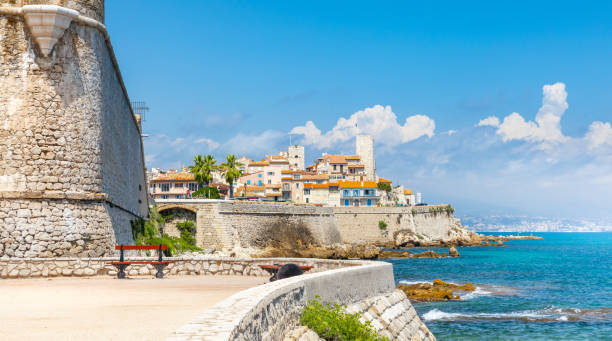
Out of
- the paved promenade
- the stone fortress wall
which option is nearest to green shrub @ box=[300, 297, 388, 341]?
the paved promenade

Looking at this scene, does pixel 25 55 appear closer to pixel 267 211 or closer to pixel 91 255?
pixel 91 255

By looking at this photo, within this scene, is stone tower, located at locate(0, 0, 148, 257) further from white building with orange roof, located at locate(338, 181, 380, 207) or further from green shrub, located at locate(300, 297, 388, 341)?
white building with orange roof, located at locate(338, 181, 380, 207)

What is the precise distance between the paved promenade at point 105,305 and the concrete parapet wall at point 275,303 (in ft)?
3.58

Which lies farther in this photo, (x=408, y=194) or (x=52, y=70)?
(x=408, y=194)

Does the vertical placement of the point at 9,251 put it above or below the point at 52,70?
below

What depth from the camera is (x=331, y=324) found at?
10102 millimetres

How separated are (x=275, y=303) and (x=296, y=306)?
1200 millimetres

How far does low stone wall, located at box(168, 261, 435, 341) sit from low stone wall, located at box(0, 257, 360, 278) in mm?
1522

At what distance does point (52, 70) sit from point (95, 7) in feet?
10.1

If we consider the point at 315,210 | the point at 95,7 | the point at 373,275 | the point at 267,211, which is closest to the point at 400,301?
the point at 373,275

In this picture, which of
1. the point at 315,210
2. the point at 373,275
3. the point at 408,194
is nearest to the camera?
the point at 373,275

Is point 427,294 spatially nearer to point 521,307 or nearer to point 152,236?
point 521,307

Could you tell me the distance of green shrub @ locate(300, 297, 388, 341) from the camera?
9.88 m

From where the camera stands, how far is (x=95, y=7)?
863 inches
